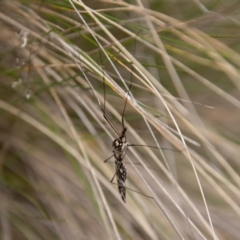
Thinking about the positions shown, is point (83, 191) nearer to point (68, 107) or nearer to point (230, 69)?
point (68, 107)

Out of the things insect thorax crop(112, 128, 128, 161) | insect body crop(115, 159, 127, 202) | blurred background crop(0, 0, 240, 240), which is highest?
blurred background crop(0, 0, 240, 240)

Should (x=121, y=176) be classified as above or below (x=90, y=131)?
below

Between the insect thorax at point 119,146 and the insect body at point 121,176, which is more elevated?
the insect thorax at point 119,146

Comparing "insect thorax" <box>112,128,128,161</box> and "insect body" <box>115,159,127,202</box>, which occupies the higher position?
"insect thorax" <box>112,128,128,161</box>

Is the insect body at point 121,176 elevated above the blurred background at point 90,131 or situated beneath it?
situated beneath

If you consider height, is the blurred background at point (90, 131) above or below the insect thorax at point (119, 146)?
above

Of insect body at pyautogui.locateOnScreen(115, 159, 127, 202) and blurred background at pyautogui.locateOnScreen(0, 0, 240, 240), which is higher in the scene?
blurred background at pyautogui.locateOnScreen(0, 0, 240, 240)

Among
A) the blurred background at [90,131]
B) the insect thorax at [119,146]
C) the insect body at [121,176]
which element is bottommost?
the insect body at [121,176]

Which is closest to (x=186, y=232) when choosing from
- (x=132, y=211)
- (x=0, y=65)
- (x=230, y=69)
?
(x=132, y=211)

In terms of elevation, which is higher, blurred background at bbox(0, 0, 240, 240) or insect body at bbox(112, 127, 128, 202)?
blurred background at bbox(0, 0, 240, 240)

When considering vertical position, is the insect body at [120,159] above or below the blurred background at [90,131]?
below

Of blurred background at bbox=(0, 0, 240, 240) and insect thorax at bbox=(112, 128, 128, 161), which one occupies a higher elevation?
blurred background at bbox=(0, 0, 240, 240)
